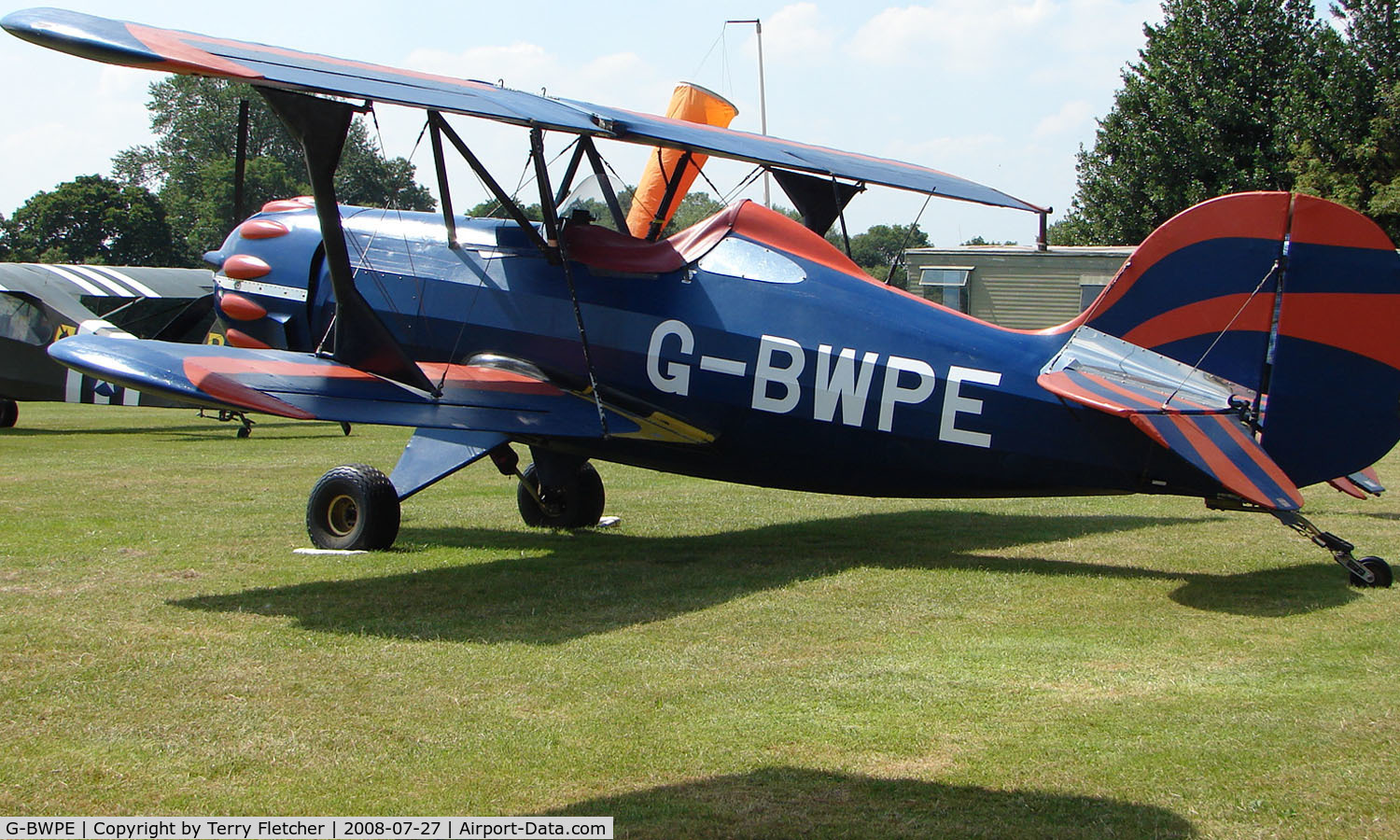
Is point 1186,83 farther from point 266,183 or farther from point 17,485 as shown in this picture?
point 266,183

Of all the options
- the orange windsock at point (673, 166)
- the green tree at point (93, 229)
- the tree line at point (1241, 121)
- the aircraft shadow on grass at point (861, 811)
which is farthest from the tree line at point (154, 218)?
the aircraft shadow on grass at point (861, 811)

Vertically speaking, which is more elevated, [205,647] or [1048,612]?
[1048,612]

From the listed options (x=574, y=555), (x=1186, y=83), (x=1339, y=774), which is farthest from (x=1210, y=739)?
(x=1186, y=83)

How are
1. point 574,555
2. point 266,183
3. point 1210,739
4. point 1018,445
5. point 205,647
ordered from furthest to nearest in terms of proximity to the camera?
point 266,183
point 574,555
point 1018,445
point 205,647
point 1210,739

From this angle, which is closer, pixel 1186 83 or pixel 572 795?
pixel 572 795

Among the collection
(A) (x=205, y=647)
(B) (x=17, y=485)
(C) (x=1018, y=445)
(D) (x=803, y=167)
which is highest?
(D) (x=803, y=167)

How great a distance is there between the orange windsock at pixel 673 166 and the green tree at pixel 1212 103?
2123 cm

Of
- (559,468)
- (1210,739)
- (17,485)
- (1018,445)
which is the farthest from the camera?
(17,485)

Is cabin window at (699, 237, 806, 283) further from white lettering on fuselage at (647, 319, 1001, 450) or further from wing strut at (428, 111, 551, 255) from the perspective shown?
wing strut at (428, 111, 551, 255)

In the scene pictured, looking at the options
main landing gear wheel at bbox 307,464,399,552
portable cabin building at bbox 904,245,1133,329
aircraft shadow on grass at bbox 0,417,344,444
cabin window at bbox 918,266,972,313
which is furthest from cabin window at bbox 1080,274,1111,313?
main landing gear wheel at bbox 307,464,399,552

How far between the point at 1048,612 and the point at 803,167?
3.87 m

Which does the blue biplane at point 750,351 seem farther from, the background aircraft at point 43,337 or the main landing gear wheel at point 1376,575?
the background aircraft at point 43,337

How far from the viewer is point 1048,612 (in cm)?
664

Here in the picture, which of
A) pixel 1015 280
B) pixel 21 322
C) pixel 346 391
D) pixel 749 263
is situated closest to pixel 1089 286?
pixel 1015 280
